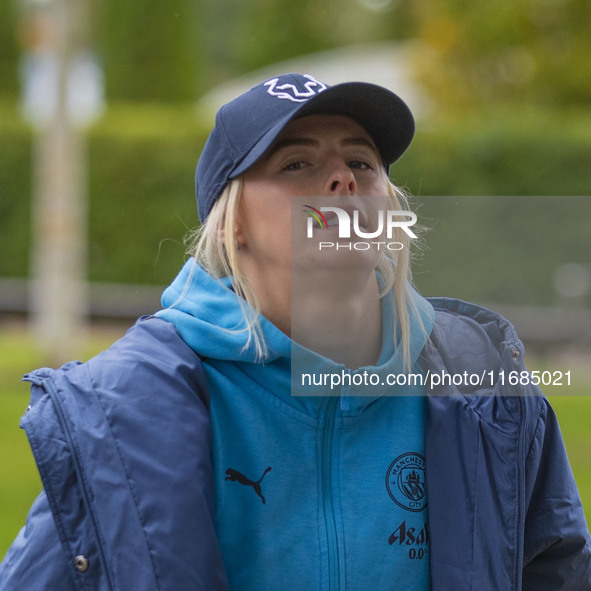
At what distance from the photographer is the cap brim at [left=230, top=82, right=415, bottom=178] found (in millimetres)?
1657

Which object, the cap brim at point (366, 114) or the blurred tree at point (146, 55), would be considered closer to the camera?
the cap brim at point (366, 114)

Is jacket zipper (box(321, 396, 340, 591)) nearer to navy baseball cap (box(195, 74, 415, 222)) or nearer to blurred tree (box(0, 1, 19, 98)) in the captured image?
navy baseball cap (box(195, 74, 415, 222))

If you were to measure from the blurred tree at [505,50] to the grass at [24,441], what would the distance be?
6.64m

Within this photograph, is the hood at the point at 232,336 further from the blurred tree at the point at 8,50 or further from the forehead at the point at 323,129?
the blurred tree at the point at 8,50

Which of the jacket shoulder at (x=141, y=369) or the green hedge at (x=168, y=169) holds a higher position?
the green hedge at (x=168, y=169)

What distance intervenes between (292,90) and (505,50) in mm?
11872

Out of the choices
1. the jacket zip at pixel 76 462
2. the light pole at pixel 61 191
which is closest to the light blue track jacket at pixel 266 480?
the jacket zip at pixel 76 462

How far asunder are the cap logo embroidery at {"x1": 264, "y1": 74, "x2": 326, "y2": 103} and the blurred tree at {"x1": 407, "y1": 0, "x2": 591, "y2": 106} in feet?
31.2

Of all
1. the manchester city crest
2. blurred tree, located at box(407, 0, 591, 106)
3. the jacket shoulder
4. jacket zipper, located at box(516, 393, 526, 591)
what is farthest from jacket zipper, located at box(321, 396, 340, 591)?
blurred tree, located at box(407, 0, 591, 106)

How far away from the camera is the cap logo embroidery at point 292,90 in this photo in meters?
1.71

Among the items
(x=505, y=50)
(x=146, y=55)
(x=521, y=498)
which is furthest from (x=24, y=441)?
(x=505, y=50)

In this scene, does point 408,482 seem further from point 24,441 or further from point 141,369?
point 24,441

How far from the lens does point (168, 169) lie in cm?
1087

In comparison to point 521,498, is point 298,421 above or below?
above
